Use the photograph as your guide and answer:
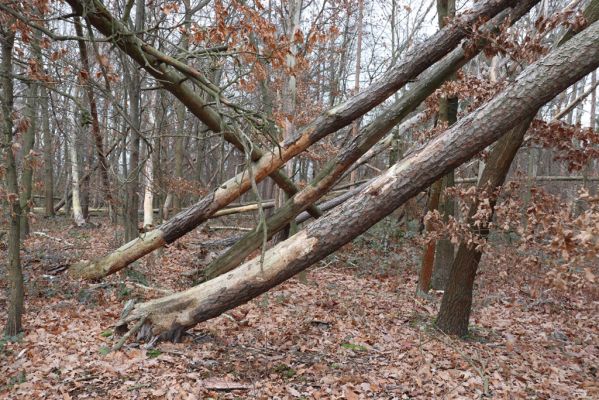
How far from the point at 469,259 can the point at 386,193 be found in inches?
79.8

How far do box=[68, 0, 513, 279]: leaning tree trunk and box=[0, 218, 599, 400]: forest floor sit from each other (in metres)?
0.80

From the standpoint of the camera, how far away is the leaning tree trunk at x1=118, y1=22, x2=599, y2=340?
4.21 metres

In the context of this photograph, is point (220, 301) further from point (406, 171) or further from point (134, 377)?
point (406, 171)

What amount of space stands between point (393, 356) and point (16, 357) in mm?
4683

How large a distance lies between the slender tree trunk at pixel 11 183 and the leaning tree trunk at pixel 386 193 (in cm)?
144

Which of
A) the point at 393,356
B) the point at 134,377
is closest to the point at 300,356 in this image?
the point at 393,356

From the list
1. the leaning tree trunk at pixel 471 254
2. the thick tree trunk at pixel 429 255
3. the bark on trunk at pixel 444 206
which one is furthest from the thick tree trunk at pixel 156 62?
the thick tree trunk at pixel 429 255

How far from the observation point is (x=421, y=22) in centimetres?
1314

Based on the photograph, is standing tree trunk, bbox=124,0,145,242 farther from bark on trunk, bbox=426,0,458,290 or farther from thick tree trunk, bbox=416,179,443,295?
bark on trunk, bbox=426,0,458,290

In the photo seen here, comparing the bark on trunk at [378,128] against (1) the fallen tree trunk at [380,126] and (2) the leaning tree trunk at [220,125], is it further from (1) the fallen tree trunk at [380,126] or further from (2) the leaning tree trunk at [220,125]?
(2) the leaning tree trunk at [220,125]

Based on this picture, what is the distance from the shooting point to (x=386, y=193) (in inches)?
191

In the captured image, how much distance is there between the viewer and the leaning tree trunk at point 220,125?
17.4ft

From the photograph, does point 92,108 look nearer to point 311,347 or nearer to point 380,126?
point 380,126

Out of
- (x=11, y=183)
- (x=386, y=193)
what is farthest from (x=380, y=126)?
(x=11, y=183)
